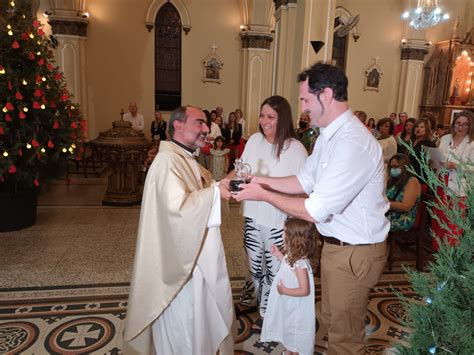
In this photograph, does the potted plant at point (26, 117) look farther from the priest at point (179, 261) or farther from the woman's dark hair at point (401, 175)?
the woman's dark hair at point (401, 175)

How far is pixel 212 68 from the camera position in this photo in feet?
41.7

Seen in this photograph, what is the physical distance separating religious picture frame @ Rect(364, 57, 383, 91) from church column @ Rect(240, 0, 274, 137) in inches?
141

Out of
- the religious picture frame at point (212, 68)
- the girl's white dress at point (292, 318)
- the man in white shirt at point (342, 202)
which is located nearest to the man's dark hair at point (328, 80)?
the man in white shirt at point (342, 202)

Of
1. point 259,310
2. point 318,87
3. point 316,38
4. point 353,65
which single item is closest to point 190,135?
point 318,87

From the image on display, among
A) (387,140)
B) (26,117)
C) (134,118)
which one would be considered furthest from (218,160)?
(26,117)

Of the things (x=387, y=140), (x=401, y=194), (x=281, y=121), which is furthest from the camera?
(x=387, y=140)

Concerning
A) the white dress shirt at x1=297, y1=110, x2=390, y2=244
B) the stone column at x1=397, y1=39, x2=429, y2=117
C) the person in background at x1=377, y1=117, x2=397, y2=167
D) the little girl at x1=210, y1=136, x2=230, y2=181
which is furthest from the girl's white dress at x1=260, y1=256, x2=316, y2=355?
the stone column at x1=397, y1=39, x2=429, y2=117

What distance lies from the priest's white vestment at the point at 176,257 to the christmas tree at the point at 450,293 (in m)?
1.15

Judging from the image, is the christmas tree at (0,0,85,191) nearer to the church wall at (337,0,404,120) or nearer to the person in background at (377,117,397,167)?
the person in background at (377,117,397,167)

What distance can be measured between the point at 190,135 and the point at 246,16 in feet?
37.7

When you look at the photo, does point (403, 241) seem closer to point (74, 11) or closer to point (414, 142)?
point (414, 142)

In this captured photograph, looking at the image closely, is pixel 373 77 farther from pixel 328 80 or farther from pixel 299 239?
pixel 328 80

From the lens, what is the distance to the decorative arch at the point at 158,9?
12023mm

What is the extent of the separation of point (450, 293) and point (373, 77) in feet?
45.2
